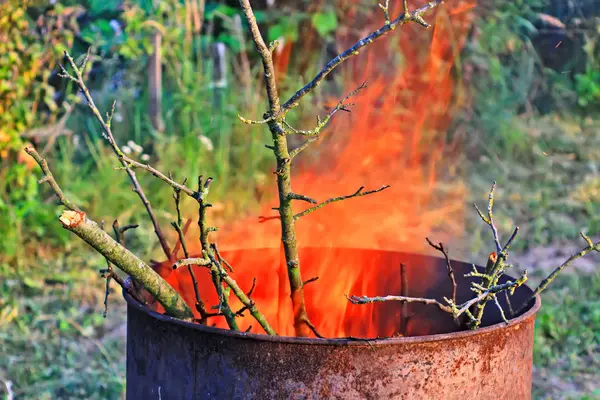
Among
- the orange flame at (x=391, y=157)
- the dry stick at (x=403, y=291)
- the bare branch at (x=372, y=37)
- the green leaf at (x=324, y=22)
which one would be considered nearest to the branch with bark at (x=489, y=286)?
the dry stick at (x=403, y=291)

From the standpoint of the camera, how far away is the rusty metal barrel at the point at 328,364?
4.50 ft

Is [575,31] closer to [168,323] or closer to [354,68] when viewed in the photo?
[354,68]

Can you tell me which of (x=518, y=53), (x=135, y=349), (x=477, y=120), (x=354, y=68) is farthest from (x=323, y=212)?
(x=518, y=53)

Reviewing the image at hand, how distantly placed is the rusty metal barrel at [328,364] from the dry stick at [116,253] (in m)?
0.06

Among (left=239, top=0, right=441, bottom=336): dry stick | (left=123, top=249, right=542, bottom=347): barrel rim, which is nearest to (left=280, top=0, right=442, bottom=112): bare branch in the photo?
(left=239, top=0, right=441, bottom=336): dry stick

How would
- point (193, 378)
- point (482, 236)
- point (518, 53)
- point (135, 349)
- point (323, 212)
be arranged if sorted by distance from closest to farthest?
point (193, 378), point (135, 349), point (323, 212), point (482, 236), point (518, 53)

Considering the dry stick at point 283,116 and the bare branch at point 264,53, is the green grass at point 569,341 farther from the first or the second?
the bare branch at point 264,53

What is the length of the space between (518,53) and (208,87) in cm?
229

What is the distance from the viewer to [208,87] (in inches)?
182

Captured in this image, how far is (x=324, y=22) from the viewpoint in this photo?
4.92m

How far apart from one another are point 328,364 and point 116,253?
1.56 ft

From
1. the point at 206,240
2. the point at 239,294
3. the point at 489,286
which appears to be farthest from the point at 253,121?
the point at 489,286

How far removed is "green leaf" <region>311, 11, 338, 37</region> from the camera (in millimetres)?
4902

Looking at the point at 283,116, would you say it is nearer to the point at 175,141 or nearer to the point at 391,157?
the point at 175,141
